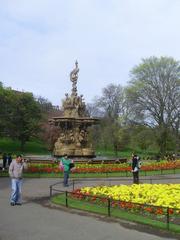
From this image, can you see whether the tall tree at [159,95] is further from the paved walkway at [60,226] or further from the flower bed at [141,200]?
the paved walkway at [60,226]

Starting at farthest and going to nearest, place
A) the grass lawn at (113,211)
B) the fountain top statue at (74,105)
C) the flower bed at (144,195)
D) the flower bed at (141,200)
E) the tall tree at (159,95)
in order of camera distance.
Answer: the tall tree at (159,95) < the fountain top statue at (74,105) < the flower bed at (144,195) < the flower bed at (141,200) < the grass lawn at (113,211)

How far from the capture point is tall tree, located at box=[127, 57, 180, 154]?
63906 millimetres

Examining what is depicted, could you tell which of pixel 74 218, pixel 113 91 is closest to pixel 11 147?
pixel 113 91

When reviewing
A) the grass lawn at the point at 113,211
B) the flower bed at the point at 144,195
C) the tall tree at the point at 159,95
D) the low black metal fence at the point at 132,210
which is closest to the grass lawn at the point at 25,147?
the tall tree at the point at 159,95

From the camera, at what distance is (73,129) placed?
151 feet

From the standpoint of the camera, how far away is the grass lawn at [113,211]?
40.9 feet

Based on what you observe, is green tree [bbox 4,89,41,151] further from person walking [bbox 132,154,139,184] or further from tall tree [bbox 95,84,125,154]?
person walking [bbox 132,154,139,184]

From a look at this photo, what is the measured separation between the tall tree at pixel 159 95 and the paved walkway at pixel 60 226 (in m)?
48.7

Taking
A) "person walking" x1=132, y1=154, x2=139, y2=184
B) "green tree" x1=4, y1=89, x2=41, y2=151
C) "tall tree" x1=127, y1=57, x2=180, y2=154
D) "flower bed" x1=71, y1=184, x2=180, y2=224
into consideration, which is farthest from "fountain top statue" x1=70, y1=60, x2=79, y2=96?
"green tree" x1=4, y1=89, x2=41, y2=151

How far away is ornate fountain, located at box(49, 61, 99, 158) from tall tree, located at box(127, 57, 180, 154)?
19.4 metres

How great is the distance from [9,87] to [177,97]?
146ft

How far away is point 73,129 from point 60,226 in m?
33.4

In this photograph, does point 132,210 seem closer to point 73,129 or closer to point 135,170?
point 135,170

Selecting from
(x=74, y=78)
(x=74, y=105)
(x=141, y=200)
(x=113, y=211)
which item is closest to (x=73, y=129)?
(x=74, y=105)
